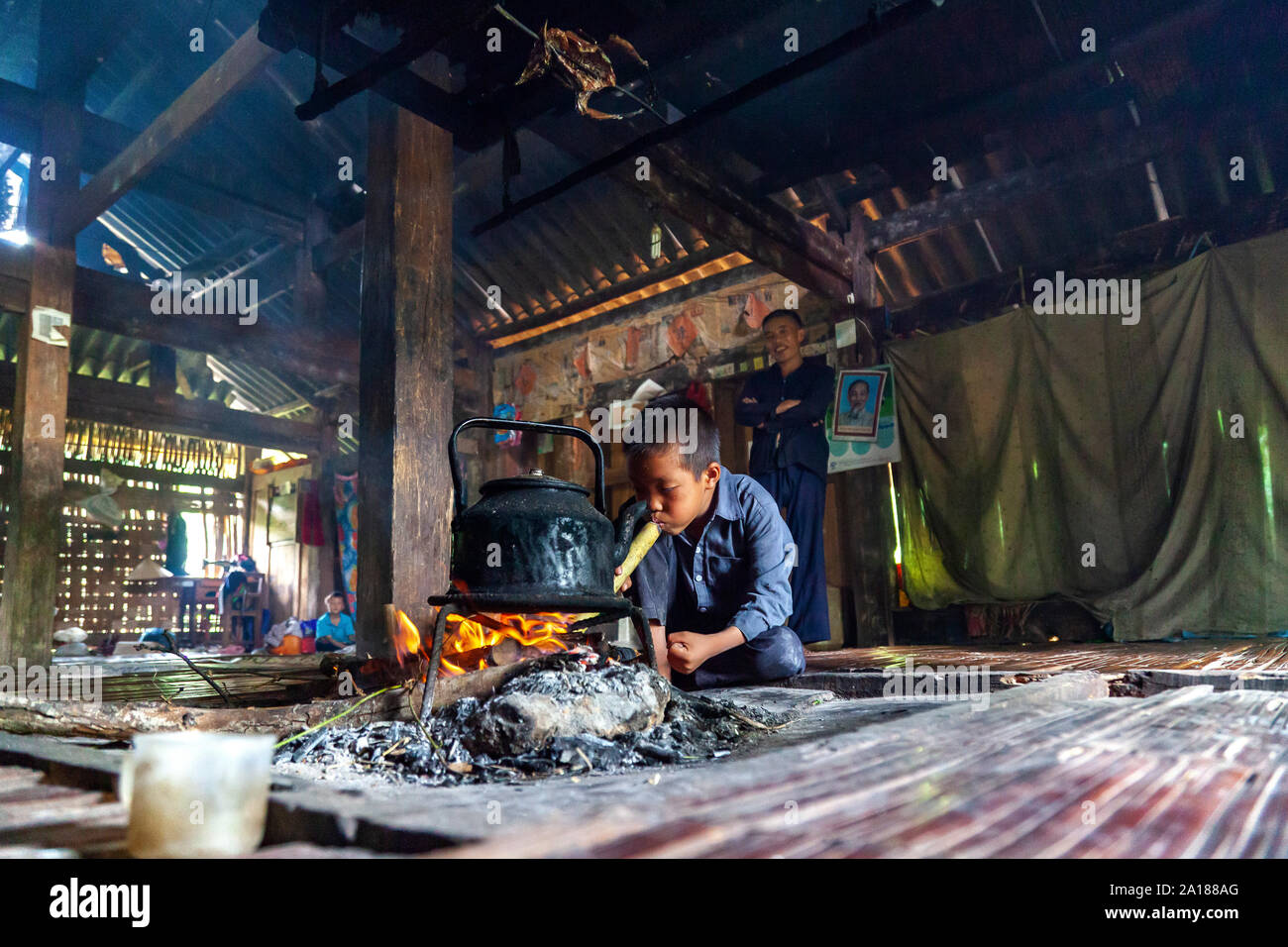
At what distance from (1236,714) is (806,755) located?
53.5 inches

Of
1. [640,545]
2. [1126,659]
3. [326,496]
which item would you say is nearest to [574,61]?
[640,545]

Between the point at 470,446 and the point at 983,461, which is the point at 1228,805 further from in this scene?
the point at 470,446

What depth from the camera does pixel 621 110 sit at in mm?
4078

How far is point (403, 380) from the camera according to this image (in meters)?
3.31

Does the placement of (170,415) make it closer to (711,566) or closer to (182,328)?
(182,328)

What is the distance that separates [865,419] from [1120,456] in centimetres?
207

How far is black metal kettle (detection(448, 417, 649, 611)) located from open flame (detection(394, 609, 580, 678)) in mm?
399

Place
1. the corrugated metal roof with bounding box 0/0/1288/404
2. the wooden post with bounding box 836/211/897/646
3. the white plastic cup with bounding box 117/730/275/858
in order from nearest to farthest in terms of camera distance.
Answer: the white plastic cup with bounding box 117/730/275/858, the corrugated metal roof with bounding box 0/0/1288/404, the wooden post with bounding box 836/211/897/646

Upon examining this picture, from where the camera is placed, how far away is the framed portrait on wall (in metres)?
7.15

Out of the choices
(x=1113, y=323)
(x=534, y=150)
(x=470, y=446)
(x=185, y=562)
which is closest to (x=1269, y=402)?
(x=1113, y=323)

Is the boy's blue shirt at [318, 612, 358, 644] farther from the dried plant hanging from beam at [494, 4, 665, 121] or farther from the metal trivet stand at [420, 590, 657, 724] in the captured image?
the metal trivet stand at [420, 590, 657, 724]

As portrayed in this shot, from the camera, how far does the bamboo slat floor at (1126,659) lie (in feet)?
11.2

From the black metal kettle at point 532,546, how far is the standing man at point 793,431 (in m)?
3.71

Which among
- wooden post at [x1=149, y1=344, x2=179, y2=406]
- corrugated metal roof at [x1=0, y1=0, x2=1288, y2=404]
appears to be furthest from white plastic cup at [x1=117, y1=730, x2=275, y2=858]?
wooden post at [x1=149, y1=344, x2=179, y2=406]
